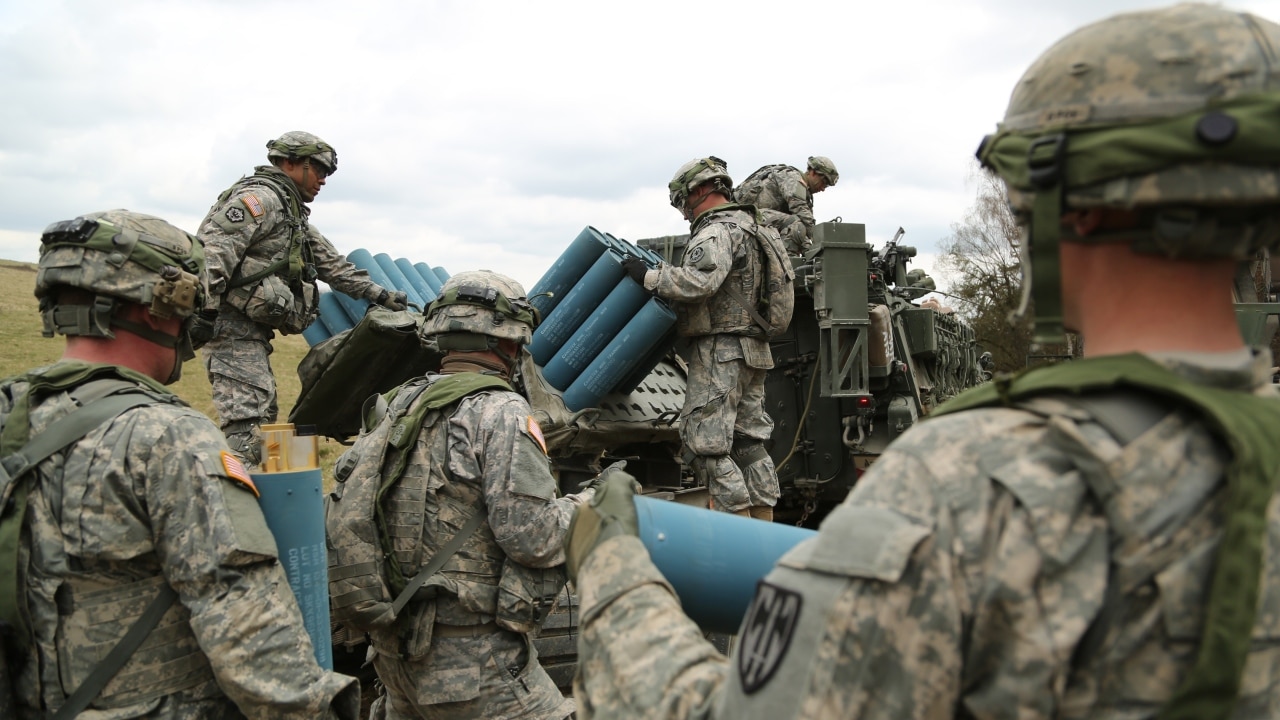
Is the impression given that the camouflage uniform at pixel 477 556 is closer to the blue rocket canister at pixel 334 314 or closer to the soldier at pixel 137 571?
the soldier at pixel 137 571

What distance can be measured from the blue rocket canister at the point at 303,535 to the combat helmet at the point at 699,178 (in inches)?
180

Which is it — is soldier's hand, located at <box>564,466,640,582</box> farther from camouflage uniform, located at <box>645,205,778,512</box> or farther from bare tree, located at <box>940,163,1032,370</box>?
bare tree, located at <box>940,163,1032,370</box>

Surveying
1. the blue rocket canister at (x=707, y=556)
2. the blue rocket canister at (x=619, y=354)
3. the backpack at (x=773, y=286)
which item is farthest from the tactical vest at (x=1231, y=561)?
the backpack at (x=773, y=286)

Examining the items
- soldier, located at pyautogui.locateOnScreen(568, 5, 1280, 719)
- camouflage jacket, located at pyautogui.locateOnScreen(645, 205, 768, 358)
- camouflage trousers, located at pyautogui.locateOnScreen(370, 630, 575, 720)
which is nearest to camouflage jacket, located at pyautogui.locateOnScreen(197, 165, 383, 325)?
camouflage jacket, located at pyautogui.locateOnScreen(645, 205, 768, 358)

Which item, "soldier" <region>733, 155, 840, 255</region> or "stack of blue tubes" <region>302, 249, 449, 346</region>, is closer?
"stack of blue tubes" <region>302, 249, 449, 346</region>

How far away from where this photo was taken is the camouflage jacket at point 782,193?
9.52 metres

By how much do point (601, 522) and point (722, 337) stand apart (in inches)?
204

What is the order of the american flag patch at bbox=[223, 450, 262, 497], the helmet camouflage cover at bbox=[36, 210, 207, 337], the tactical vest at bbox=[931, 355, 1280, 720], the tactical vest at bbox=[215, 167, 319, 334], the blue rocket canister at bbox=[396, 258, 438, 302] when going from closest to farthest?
the tactical vest at bbox=[931, 355, 1280, 720] < the american flag patch at bbox=[223, 450, 262, 497] < the helmet camouflage cover at bbox=[36, 210, 207, 337] < the tactical vest at bbox=[215, 167, 319, 334] < the blue rocket canister at bbox=[396, 258, 438, 302]

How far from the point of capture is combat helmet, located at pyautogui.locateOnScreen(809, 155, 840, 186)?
1029 centimetres

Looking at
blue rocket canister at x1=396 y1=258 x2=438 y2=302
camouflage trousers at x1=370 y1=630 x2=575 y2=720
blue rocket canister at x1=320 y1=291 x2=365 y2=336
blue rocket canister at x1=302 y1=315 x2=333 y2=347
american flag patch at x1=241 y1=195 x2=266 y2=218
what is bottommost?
camouflage trousers at x1=370 y1=630 x2=575 y2=720

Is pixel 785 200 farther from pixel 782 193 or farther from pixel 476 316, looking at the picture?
pixel 476 316

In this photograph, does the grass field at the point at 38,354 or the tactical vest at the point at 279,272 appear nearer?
the tactical vest at the point at 279,272

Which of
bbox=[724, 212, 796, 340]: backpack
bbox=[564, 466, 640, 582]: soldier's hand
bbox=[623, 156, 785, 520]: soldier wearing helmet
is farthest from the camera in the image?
Result: bbox=[724, 212, 796, 340]: backpack

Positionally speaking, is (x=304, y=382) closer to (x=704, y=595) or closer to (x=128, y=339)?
(x=128, y=339)
